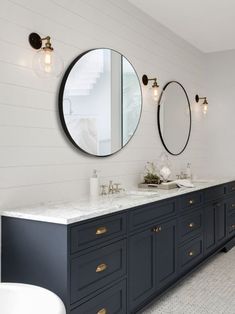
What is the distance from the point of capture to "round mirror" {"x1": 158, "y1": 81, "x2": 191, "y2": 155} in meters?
4.18

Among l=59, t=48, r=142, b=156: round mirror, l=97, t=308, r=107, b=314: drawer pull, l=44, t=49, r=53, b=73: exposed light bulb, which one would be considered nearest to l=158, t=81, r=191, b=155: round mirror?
l=59, t=48, r=142, b=156: round mirror

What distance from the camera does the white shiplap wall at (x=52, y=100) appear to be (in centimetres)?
234

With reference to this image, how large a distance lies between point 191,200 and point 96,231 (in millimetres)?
1589

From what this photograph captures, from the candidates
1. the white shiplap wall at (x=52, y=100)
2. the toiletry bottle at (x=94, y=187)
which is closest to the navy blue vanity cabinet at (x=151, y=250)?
the toiletry bottle at (x=94, y=187)

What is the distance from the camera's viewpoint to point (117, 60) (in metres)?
3.32

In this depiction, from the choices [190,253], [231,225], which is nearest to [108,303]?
[190,253]

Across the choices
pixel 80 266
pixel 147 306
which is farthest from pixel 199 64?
pixel 80 266

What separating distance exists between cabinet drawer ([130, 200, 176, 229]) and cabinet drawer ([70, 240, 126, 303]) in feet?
0.69

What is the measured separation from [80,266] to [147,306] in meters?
0.97

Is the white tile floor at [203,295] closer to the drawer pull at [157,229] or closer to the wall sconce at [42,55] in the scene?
the drawer pull at [157,229]

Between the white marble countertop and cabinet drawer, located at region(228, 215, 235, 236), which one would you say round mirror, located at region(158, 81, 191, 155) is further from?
the white marble countertop

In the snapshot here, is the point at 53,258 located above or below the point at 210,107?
below

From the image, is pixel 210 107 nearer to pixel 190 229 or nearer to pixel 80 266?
pixel 190 229

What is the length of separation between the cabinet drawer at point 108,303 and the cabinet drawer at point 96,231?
34 centimetres
